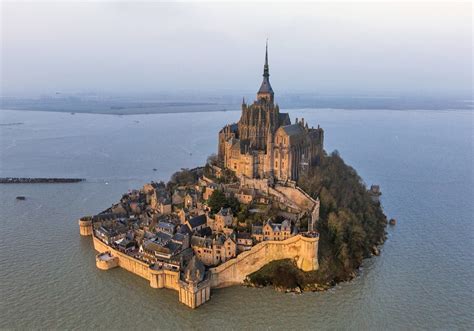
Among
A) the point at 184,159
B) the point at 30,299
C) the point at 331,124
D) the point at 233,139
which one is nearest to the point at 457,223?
the point at 233,139

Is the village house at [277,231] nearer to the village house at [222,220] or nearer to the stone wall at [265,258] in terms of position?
the stone wall at [265,258]

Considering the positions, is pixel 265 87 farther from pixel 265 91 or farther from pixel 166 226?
pixel 166 226

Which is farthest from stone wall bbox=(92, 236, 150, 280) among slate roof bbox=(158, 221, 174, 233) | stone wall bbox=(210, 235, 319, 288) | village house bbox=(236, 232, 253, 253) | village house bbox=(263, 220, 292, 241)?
village house bbox=(263, 220, 292, 241)

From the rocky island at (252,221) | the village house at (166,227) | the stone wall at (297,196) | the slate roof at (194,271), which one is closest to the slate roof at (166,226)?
the village house at (166,227)

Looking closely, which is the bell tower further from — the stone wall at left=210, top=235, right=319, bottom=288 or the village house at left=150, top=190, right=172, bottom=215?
the stone wall at left=210, top=235, right=319, bottom=288

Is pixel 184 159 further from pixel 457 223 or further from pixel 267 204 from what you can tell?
pixel 457 223

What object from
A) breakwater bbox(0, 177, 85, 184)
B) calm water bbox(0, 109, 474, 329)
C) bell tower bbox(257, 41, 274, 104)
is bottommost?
calm water bbox(0, 109, 474, 329)
